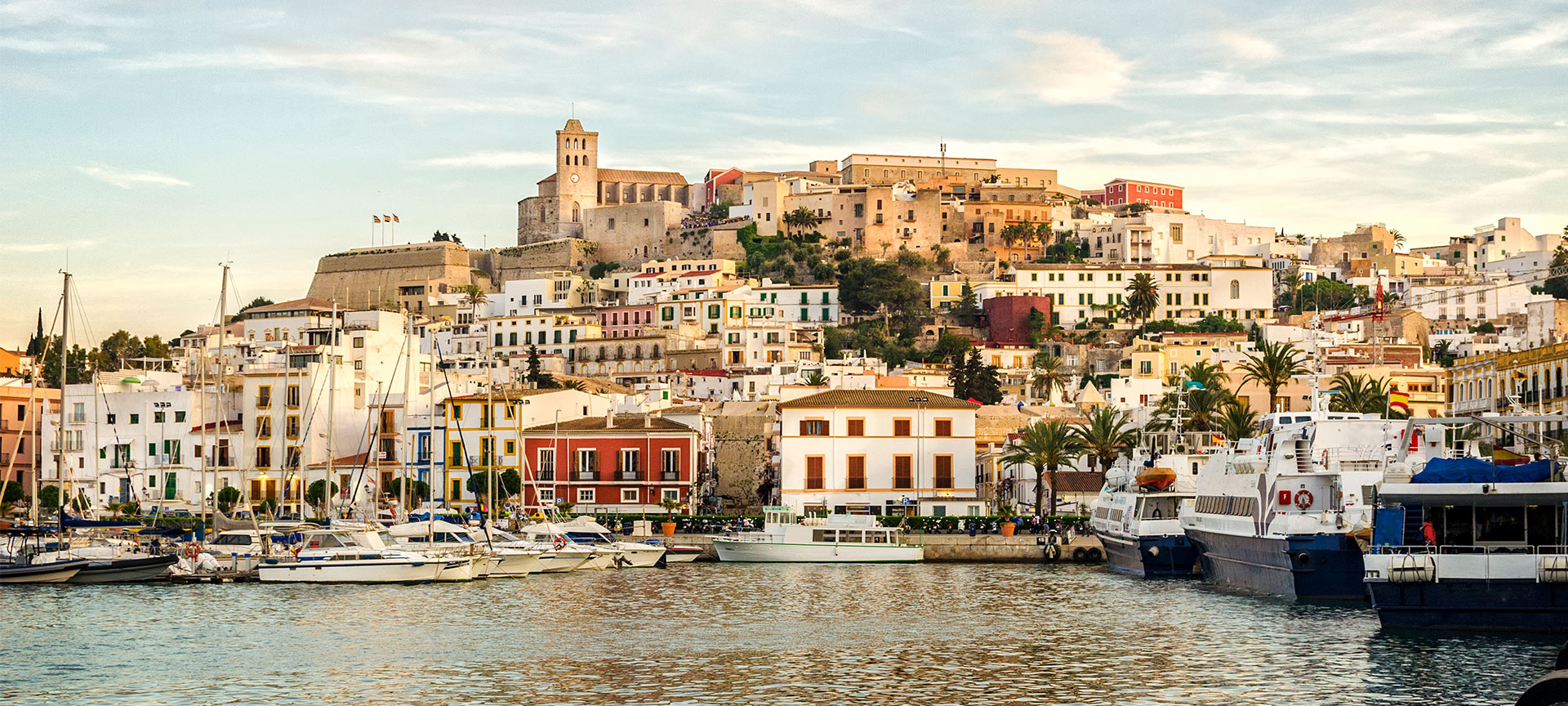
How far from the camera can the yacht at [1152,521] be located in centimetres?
5553

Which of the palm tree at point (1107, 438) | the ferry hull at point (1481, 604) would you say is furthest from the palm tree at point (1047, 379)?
the ferry hull at point (1481, 604)

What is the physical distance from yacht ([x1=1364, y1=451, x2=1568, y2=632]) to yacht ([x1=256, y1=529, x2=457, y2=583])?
93.5ft

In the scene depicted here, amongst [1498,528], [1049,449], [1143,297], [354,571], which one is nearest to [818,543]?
[1049,449]

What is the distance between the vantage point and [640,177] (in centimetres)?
18862

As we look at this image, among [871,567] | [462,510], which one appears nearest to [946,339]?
[462,510]

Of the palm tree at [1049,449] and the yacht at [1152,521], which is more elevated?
the palm tree at [1049,449]

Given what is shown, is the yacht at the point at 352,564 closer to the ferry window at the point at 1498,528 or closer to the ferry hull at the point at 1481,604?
the ferry hull at the point at 1481,604

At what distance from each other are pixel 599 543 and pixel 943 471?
17889mm

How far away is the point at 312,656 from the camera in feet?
110

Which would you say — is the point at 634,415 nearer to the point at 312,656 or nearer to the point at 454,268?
the point at 312,656

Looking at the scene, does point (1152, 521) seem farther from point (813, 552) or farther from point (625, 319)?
point (625, 319)

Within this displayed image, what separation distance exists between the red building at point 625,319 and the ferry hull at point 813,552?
74407 mm

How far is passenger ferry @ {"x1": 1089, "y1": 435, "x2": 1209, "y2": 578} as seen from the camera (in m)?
55.5

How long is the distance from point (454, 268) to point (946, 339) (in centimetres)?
5676
